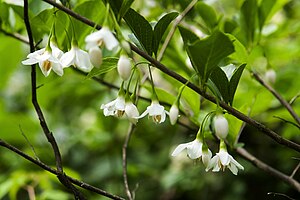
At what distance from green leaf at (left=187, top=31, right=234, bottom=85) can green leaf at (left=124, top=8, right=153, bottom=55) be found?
0.08 meters

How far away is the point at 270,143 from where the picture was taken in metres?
2.19

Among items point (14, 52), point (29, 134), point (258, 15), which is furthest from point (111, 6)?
point (29, 134)

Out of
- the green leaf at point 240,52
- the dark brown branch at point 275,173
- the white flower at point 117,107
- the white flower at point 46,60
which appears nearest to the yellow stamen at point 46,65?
the white flower at point 46,60

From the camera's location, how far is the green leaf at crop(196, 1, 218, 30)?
1.14 metres

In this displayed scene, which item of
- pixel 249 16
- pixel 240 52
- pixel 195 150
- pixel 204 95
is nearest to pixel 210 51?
pixel 204 95

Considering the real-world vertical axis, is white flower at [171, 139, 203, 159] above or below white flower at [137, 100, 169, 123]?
below

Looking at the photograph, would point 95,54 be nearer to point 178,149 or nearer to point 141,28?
point 141,28

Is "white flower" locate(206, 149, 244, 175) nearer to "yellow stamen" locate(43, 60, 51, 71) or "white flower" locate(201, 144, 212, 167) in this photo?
"white flower" locate(201, 144, 212, 167)

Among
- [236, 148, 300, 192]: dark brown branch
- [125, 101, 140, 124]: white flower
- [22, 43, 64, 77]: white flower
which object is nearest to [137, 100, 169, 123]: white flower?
[125, 101, 140, 124]: white flower

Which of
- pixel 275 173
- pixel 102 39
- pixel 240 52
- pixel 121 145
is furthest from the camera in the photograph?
pixel 121 145

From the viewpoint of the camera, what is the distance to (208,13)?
45.1 inches

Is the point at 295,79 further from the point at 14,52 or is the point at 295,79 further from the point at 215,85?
the point at 14,52

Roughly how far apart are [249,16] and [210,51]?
498mm

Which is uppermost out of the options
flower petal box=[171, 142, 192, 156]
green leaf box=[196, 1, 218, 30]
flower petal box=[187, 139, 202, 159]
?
green leaf box=[196, 1, 218, 30]
